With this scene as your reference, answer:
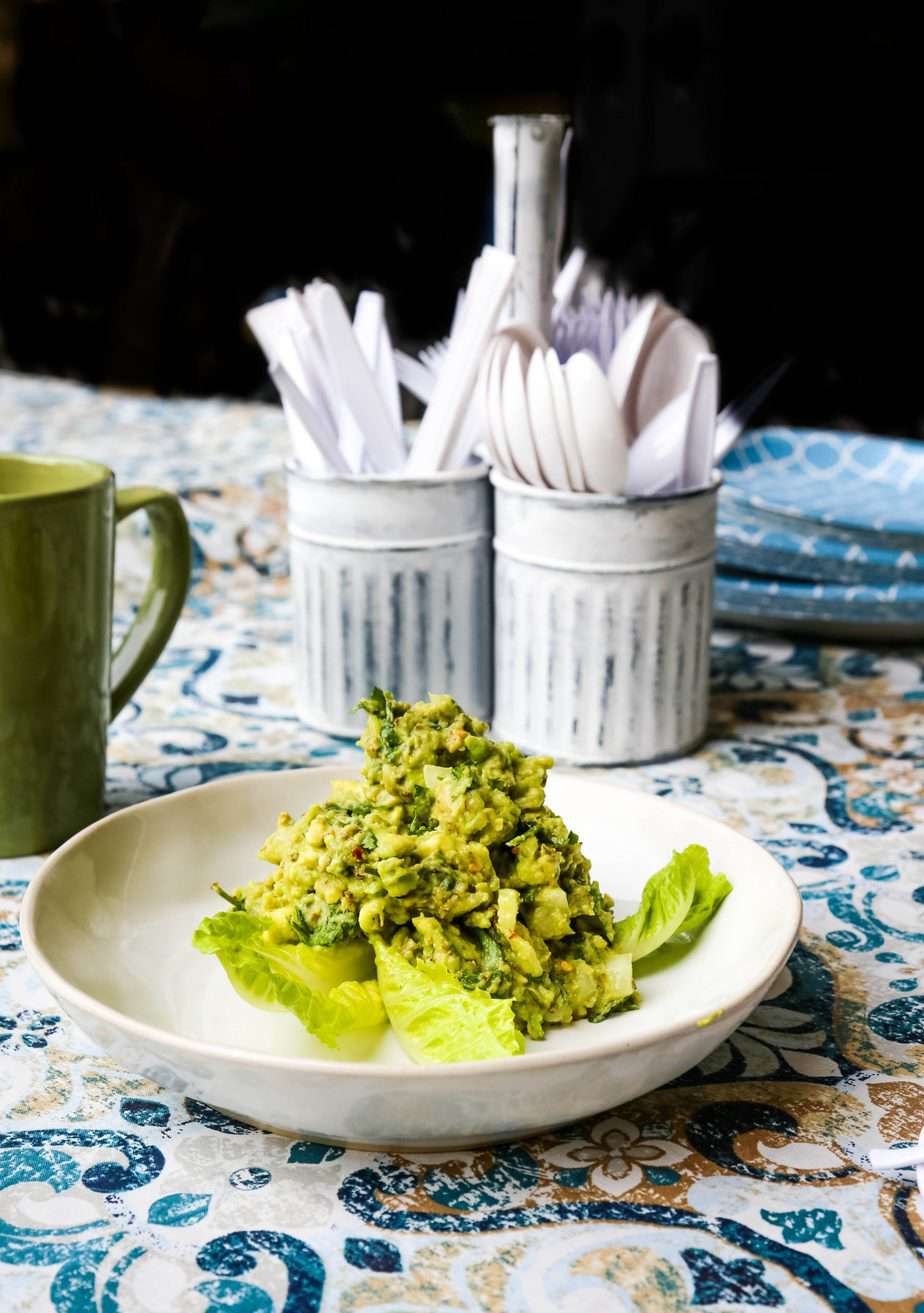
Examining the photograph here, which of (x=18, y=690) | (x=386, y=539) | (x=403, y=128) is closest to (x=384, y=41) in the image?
(x=403, y=128)

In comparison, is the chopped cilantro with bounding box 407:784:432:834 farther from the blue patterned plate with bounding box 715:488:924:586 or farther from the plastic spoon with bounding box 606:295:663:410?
the blue patterned plate with bounding box 715:488:924:586

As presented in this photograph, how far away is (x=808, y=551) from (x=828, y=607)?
0.15 feet

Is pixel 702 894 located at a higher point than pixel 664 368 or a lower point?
lower

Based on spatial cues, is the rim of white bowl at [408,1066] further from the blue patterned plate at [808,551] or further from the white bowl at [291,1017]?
the blue patterned plate at [808,551]

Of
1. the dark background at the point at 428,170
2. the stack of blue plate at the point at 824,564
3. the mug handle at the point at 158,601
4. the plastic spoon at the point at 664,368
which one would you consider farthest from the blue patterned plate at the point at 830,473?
the dark background at the point at 428,170

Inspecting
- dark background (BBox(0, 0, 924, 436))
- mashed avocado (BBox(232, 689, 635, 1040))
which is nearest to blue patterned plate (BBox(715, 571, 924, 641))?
mashed avocado (BBox(232, 689, 635, 1040))

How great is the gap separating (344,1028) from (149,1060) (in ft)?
0.24

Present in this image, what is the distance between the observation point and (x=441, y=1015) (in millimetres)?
498

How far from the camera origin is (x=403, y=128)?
3.03 m

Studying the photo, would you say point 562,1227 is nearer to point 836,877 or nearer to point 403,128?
point 836,877

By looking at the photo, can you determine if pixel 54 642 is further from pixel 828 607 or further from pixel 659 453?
pixel 828 607

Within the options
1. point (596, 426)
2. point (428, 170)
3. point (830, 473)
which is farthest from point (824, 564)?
point (428, 170)

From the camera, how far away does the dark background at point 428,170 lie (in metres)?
2.70

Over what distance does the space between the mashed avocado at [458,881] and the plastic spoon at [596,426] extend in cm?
29
